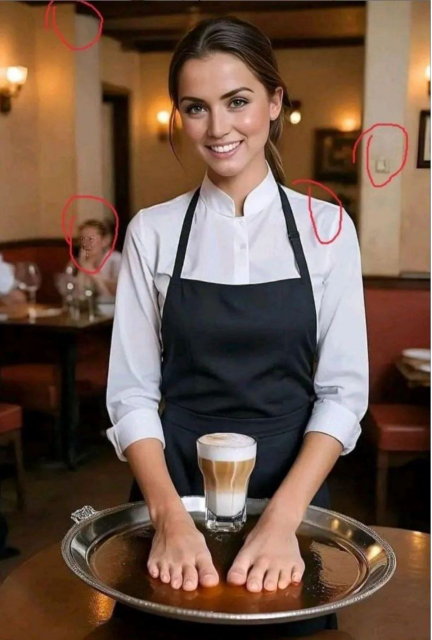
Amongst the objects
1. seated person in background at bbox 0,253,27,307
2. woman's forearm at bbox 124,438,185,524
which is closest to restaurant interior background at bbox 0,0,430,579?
seated person in background at bbox 0,253,27,307

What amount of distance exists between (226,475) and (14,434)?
7.88 feet

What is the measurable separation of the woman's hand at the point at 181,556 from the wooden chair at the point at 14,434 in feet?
7.64

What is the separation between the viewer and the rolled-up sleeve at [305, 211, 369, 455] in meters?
1.16

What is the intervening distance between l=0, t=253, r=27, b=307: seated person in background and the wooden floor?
776mm

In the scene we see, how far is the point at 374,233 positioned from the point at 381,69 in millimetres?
811

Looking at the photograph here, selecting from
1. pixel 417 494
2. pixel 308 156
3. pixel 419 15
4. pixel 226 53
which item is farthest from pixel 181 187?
pixel 226 53

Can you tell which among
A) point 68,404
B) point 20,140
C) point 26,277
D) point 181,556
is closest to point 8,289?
point 26,277

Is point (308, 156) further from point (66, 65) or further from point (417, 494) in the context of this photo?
point (417, 494)

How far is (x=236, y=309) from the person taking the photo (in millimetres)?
1168

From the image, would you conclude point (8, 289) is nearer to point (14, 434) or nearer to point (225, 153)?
point (14, 434)

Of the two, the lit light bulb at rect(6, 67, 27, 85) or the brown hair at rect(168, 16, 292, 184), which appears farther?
the lit light bulb at rect(6, 67, 27, 85)

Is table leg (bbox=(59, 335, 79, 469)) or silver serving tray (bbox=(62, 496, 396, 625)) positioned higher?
silver serving tray (bbox=(62, 496, 396, 625))

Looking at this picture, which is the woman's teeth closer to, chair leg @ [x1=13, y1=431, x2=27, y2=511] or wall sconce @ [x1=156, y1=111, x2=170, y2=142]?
chair leg @ [x1=13, y1=431, x2=27, y2=511]

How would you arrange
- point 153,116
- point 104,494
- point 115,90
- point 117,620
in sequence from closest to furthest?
point 117,620, point 104,494, point 115,90, point 153,116
